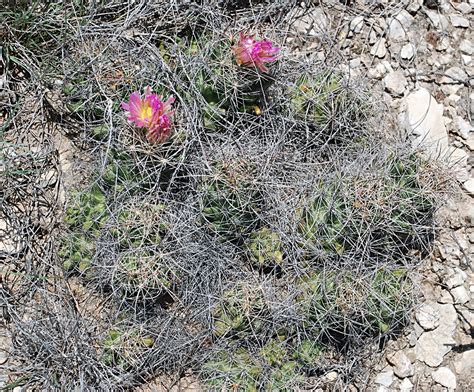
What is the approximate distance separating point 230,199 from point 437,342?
44.7 inches

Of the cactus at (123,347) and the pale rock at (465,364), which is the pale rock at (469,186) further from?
the cactus at (123,347)

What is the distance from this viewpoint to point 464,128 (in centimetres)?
308

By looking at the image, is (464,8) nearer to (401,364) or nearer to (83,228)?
(401,364)

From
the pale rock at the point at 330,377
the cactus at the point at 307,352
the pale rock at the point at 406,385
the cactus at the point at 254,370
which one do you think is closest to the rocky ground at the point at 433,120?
the pale rock at the point at 406,385

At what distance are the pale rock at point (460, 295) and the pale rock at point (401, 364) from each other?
13.7 inches

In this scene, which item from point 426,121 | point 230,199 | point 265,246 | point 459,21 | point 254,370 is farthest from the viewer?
point 459,21

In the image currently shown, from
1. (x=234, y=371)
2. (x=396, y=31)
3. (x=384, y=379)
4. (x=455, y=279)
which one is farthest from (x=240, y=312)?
(x=396, y=31)

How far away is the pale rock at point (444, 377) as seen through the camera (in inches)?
110

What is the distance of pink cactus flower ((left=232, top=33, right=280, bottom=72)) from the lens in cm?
251

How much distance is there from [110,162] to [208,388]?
1011 mm

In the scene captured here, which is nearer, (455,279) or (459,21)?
(455,279)

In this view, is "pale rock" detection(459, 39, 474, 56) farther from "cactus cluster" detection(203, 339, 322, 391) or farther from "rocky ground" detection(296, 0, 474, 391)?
"cactus cluster" detection(203, 339, 322, 391)

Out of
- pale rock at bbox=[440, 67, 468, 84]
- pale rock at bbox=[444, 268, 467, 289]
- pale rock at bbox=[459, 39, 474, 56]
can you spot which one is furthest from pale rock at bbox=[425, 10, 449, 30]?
pale rock at bbox=[444, 268, 467, 289]

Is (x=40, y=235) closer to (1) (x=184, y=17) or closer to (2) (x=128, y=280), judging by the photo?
(2) (x=128, y=280)
